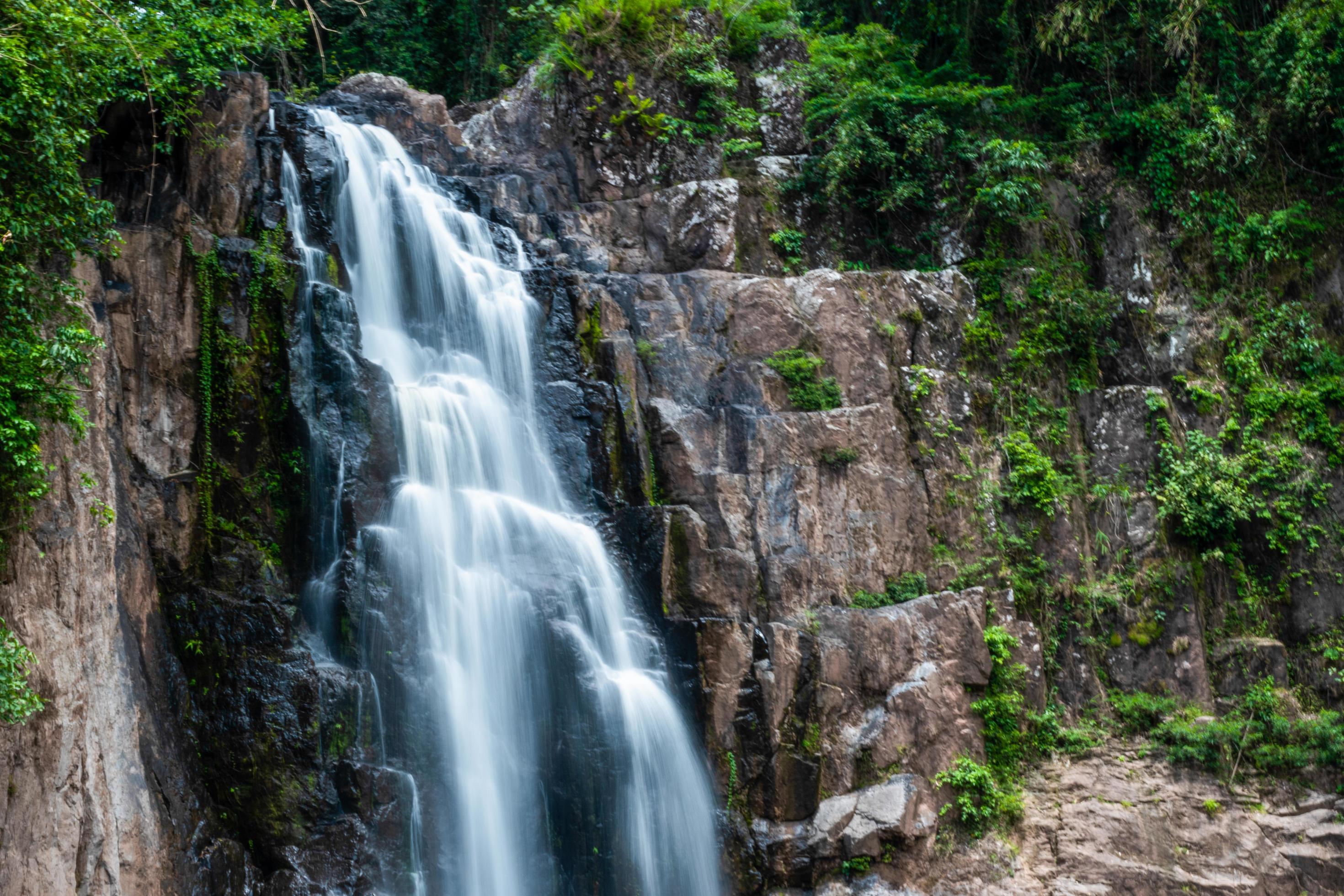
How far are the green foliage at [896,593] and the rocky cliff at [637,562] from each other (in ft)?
0.44

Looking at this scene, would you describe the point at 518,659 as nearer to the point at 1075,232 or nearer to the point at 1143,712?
the point at 1143,712

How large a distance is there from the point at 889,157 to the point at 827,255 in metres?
2.11

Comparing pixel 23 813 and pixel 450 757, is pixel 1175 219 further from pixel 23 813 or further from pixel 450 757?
pixel 23 813

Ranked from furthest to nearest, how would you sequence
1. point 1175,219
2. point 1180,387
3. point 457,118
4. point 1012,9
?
point 457,118
point 1012,9
point 1175,219
point 1180,387

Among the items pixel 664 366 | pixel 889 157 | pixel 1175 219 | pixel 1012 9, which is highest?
pixel 1012 9

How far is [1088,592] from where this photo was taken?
1491 cm

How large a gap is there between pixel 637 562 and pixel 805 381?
4.22 metres

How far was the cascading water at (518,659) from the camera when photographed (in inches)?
425

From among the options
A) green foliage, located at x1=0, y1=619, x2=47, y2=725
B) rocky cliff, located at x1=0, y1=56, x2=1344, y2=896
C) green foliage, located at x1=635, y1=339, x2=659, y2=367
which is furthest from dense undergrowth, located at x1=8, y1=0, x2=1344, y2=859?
green foliage, located at x1=0, y1=619, x2=47, y2=725

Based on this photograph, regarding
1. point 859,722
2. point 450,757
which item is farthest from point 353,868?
point 859,722

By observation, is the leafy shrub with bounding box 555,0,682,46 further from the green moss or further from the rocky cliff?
the green moss

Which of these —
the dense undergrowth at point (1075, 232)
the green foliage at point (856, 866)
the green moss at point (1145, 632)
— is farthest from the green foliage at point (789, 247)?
the green foliage at point (856, 866)

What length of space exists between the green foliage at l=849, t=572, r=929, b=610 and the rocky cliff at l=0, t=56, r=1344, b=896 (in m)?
0.13

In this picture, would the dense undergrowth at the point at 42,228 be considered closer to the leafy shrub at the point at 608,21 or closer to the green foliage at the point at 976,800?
the leafy shrub at the point at 608,21
